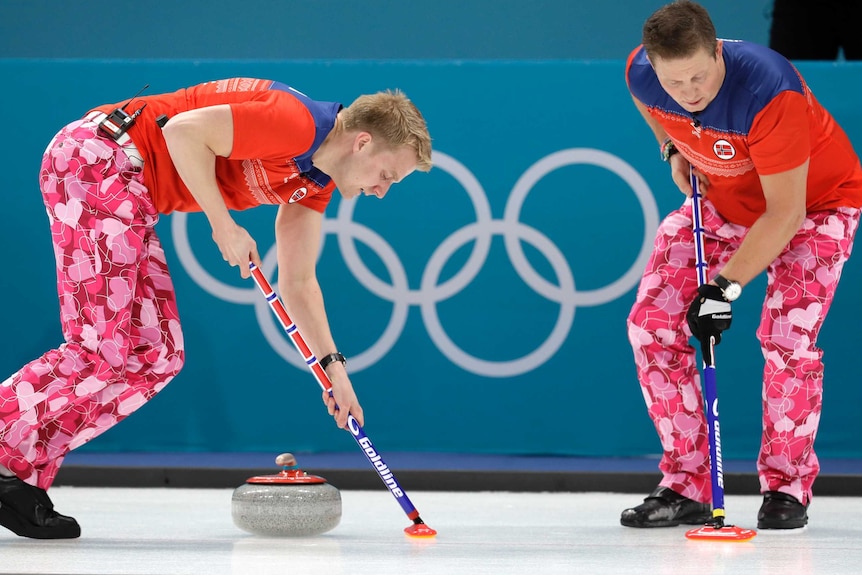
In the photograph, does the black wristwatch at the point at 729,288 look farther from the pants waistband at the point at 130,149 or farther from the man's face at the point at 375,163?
the pants waistband at the point at 130,149

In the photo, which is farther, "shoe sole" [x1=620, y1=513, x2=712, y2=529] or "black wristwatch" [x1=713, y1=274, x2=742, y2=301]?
"shoe sole" [x1=620, y1=513, x2=712, y2=529]

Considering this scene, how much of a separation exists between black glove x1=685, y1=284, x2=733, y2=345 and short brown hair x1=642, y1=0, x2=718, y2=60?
25.9 inches

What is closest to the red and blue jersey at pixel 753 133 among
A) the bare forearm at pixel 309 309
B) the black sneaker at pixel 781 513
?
the black sneaker at pixel 781 513

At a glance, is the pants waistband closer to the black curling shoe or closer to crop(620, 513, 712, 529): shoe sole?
the black curling shoe

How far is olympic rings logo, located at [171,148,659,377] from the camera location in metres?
5.00

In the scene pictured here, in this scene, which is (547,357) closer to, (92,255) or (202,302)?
(202,302)

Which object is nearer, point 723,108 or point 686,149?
point 723,108

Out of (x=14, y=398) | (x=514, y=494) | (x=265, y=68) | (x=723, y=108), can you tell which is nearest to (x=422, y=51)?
(x=265, y=68)

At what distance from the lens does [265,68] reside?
497 cm

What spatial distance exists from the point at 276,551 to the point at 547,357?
2.28 metres

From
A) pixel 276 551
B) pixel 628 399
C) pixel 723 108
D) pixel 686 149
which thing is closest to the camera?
pixel 276 551

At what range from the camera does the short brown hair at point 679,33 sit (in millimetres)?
3051

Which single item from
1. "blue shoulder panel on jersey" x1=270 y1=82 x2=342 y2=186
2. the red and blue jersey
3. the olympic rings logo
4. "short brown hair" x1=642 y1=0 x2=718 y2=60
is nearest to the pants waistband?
"blue shoulder panel on jersey" x1=270 y1=82 x2=342 y2=186

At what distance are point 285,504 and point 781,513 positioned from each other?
4.68ft
